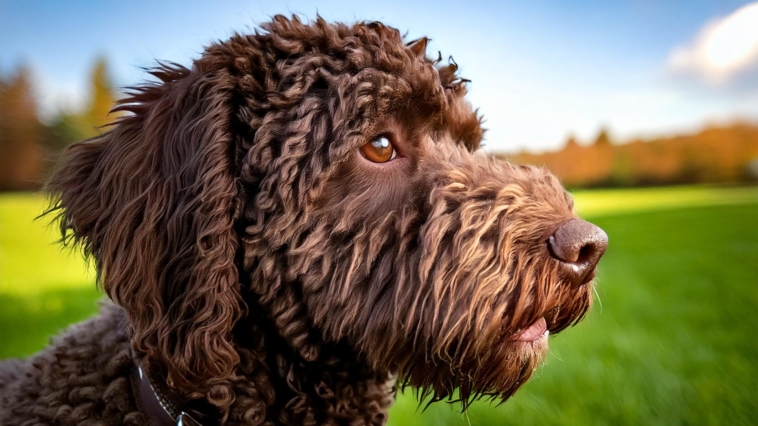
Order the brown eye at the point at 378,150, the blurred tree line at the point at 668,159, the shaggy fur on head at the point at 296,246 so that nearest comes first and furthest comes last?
1. the shaggy fur on head at the point at 296,246
2. the brown eye at the point at 378,150
3. the blurred tree line at the point at 668,159

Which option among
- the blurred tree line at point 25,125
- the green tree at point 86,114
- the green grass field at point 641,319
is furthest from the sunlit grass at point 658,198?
the blurred tree line at point 25,125

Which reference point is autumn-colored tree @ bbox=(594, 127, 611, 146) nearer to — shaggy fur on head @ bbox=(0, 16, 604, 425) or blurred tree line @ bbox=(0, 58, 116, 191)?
shaggy fur on head @ bbox=(0, 16, 604, 425)

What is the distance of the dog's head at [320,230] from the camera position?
5.85 ft

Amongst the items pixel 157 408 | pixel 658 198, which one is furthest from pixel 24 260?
pixel 658 198

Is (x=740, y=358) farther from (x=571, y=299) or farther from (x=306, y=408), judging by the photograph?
(x=306, y=408)

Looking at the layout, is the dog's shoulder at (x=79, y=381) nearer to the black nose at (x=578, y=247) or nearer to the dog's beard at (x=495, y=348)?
the dog's beard at (x=495, y=348)

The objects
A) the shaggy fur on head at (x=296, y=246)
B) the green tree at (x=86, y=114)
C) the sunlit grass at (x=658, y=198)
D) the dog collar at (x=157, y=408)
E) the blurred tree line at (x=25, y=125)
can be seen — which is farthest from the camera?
the sunlit grass at (x=658, y=198)

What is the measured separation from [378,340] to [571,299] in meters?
0.69

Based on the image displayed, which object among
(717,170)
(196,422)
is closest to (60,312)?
(196,422)

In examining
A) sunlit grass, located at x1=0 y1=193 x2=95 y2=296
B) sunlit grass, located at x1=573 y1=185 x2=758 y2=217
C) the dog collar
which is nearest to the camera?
the dog collar

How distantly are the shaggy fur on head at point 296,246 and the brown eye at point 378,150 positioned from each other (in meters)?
0.03

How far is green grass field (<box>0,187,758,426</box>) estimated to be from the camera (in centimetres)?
339

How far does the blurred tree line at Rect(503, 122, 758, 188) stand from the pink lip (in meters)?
2.36

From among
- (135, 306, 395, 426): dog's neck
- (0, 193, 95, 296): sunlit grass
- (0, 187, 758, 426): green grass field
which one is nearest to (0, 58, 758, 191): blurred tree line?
(0, 187, 758, 426): green grass field
